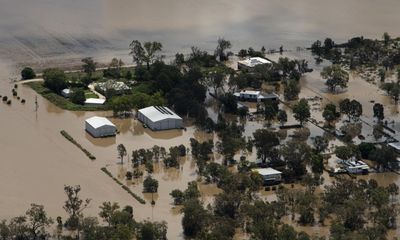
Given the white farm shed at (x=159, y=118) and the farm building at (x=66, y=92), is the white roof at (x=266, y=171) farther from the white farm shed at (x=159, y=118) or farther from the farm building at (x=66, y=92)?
the farm building at (x=66, y=92)

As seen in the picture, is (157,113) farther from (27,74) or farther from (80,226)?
(80,226)

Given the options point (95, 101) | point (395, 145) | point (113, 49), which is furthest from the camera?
point (113, 49)

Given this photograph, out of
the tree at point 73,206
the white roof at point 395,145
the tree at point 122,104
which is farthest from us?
the tree at point 122,104

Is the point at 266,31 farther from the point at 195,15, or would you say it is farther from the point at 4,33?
the point at 4,33

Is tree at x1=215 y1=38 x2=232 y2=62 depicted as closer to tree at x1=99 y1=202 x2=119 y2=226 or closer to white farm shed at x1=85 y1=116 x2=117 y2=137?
white farm shed at x1=85 y1=116 x2=117 y2=137

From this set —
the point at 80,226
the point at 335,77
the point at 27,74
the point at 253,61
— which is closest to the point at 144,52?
the point at 253,61

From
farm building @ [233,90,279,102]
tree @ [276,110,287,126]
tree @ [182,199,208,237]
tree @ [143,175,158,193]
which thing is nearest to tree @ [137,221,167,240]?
tree @ [182,199,208,237]

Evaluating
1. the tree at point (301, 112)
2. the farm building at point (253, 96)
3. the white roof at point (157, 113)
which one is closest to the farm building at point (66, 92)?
the white roof at point (157, 113)
